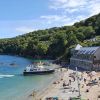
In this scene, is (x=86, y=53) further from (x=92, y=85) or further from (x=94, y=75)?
(x=92, y=85)

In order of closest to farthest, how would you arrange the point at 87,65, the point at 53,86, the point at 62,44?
1. the point at 53,86
2. the point at 87,65
3. the point at 62,44

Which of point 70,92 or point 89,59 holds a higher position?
point 89,59

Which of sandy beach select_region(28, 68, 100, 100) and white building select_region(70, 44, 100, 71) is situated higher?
white building select_region(70, 44, 100, 71)

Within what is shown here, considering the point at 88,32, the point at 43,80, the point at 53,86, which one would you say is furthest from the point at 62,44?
the point at 53,86

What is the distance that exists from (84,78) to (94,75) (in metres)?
4.68

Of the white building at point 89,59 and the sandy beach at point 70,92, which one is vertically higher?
the white building at point 89,59

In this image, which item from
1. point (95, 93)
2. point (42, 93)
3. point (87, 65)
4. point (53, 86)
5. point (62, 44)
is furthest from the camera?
point (62, 44)

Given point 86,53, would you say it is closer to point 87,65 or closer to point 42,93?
point 87,65

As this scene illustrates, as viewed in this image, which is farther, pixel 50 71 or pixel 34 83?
pixel 50 71

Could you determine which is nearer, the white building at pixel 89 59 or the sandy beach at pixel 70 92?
the sandy beach at pixel 70 92

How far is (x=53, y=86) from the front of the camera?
255 ft

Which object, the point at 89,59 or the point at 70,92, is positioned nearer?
the point at 70,92

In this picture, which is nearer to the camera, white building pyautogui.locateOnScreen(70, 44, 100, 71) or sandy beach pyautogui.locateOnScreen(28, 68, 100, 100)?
sandy beach pyautogui.locateOnScreen(28, 68, 100, 100)

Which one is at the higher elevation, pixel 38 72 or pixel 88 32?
pixel 88 32
